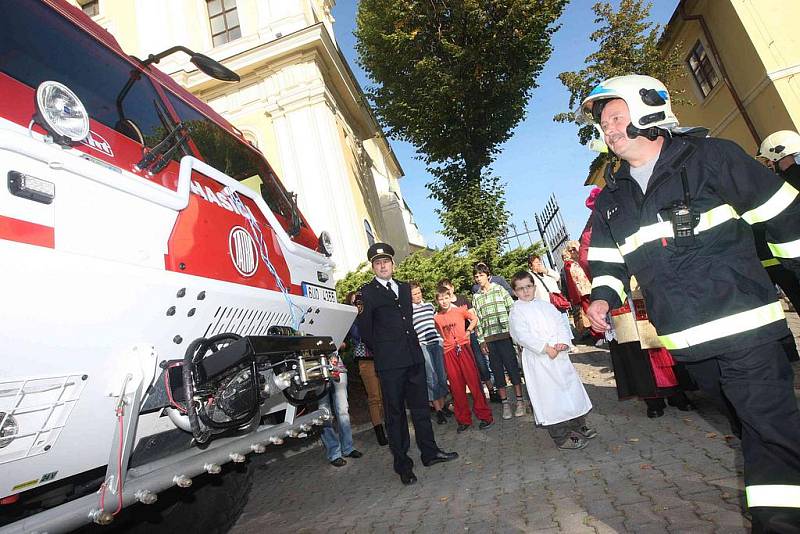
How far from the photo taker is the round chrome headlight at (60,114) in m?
1.60

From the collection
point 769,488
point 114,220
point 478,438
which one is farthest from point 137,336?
point 478,438

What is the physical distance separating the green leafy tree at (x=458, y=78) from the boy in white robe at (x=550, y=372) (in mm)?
9477

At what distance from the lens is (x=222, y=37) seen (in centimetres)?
1452

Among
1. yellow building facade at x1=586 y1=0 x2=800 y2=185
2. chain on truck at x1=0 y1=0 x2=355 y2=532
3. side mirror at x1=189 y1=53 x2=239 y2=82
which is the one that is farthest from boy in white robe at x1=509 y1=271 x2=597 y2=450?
yellow building facade at x1=586 y1=0 x2=800 y2=185

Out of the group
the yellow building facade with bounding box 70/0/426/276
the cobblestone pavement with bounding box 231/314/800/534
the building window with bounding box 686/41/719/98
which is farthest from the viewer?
the building window with bounding box 686/41/719/98

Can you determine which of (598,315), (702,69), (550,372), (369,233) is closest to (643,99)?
(598,315)

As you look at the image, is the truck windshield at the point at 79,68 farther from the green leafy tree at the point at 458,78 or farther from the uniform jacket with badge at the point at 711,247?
the green leafy tree at the point at 458,78

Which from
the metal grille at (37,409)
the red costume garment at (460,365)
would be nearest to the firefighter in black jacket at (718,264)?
the metal grille at (37,409)

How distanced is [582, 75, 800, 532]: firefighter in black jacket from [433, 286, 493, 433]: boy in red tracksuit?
3591 mm

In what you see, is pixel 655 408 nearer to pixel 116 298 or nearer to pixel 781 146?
pixel 781 146

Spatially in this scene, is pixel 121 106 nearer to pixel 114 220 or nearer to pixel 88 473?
pixel 114 220

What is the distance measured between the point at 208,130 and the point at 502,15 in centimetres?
1427

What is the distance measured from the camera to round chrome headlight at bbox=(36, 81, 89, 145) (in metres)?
1.60

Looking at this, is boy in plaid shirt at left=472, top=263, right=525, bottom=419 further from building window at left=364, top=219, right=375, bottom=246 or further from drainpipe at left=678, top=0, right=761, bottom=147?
drainpipe at left=678, top=0, right=761, bottom=147
